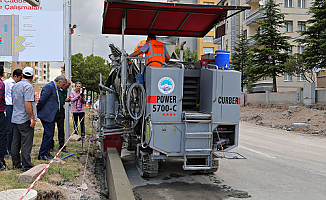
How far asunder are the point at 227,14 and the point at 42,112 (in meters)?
5.22

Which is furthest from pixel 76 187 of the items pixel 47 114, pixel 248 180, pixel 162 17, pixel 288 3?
pixel 288 3

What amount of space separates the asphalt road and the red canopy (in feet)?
12.5

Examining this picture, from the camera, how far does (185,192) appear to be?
588 centimetres

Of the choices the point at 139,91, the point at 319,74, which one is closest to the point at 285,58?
the point at 319,74

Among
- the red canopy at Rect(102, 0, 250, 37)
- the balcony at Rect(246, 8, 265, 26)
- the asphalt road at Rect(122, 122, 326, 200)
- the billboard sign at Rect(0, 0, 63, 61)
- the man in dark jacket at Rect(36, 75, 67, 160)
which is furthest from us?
the balcony at Rect(246, 8, 265, 26)

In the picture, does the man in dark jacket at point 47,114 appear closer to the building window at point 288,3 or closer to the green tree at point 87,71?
the building window at point 288,3

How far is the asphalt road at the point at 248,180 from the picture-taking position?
575 centimetres

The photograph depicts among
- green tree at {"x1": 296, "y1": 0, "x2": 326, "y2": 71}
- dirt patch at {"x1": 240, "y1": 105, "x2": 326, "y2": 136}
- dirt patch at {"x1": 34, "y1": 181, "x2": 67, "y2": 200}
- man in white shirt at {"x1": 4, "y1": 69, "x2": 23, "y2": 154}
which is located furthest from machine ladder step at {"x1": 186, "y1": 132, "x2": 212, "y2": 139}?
green tree at {"x1": 296, "y1": 0, "x2": 326, "y2": 71}

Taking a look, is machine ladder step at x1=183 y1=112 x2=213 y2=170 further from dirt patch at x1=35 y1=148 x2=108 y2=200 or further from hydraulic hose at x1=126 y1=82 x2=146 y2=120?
dirt patch at x1=35 y1=148 x2=108 y2=200

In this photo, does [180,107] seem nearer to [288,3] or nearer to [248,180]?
[248,180]

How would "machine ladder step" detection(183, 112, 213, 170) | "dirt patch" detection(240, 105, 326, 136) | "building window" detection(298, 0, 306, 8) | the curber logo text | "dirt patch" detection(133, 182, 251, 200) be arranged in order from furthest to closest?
"building window" detection(298, 0, 306, 8), "dirt patch" detection(240, 105, 326, 136), the curber logo text, "machine ladder step" detection(183, 112, 213, 170), "dirt patch" detection(133, 182, 251, 200)

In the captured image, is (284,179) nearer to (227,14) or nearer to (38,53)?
(227,14)

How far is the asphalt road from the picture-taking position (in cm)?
575

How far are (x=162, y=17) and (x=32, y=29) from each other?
14.0 feet
